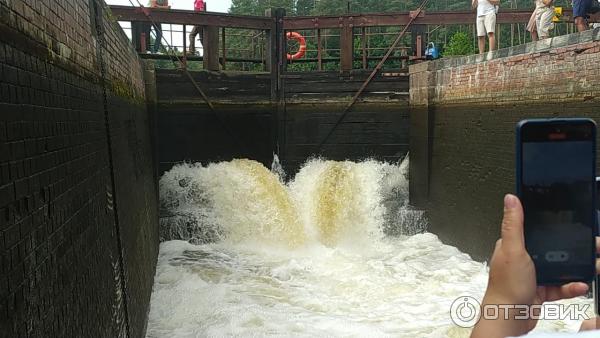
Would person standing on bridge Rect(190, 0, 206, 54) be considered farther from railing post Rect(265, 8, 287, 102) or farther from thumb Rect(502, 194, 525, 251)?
thumb Rect(502, 194, 525, 251)

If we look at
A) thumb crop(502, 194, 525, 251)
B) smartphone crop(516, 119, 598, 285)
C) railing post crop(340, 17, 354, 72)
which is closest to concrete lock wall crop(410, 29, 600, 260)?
railing post crop(340, 17, 354, 72)

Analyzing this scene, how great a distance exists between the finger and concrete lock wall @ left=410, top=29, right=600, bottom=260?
5256 millimetres

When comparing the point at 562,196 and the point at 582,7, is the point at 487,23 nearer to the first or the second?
the point at 582,7

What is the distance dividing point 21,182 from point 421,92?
336 inches

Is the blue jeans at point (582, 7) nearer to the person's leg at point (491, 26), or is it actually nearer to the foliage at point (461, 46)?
the person's leg at point (491, 26)

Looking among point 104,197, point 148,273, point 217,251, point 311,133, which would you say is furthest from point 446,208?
point 104,197

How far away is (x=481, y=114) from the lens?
8016 mm

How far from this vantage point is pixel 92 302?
2.91 metres

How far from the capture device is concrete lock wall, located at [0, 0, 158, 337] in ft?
6.07

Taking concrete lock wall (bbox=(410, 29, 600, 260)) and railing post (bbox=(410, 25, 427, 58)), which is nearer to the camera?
concrete lock wall (bbox=(410, 29, 600, 260))

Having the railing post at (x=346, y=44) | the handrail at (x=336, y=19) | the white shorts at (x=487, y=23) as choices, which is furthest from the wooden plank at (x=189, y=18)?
the white shorts at (x=487, y=23)

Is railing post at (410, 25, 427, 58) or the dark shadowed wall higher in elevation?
railing post at (410, 25, 427, 58)

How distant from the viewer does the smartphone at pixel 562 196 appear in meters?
1.05

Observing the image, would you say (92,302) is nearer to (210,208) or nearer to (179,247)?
(179,247)
